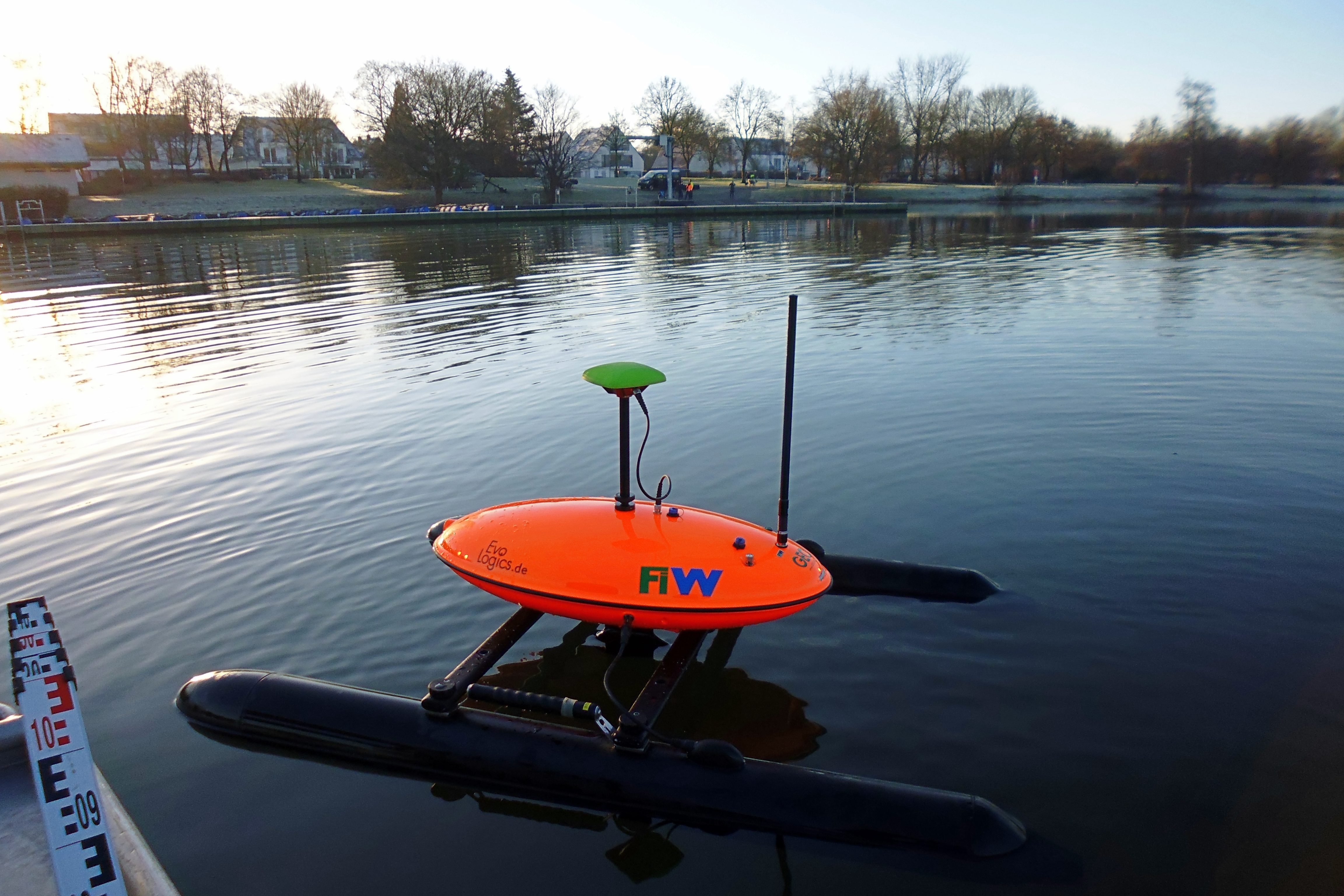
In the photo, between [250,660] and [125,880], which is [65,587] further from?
[125,880]

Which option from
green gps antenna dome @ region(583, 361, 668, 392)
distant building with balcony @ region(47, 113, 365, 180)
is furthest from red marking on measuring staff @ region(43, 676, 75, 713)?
distant building with balcony @ region(47, 113, 365, 180)

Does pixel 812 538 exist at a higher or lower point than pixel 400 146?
lower

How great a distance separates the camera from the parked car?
276 feet

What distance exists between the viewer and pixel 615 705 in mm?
5207

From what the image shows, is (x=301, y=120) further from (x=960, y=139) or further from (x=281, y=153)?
(x=960, y=139)

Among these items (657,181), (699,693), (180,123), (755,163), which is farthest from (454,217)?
(755,163)

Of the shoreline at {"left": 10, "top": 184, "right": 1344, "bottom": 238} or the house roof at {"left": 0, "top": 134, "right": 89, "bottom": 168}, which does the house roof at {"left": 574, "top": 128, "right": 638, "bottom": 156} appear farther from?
the house roof at {"left": 0, "top": 134, "right": 89, "bottom": 168}

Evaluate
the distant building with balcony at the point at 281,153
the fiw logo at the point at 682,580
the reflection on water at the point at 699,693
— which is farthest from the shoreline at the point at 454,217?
the fiw logo at the point at 682,580

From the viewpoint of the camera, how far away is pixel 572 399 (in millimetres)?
13367

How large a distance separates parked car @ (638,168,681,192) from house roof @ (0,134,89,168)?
49870 millimetres

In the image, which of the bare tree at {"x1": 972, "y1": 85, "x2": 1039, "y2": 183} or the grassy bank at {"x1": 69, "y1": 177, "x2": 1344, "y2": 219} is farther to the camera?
the bare tree at {"x1": 972, "y1": 85, "x2": 1039, "y2": 183}

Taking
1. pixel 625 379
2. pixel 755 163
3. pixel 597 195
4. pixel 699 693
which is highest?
pixel 755 163

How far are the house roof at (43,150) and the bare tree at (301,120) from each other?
63.0 ft

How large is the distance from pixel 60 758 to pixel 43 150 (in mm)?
89452
